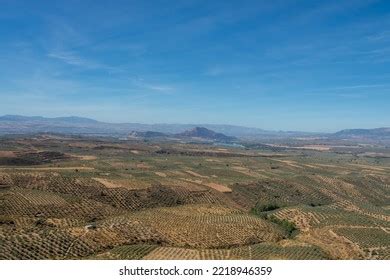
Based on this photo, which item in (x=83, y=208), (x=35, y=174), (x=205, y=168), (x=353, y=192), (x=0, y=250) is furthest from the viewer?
(x=205, y=168)

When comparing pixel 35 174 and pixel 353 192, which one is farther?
pixel 353 192

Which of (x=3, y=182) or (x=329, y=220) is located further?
(x=3, y=182)

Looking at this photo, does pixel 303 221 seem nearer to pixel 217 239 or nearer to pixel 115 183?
pixel 217 239

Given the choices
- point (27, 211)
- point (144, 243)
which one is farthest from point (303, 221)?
point (27, 211)

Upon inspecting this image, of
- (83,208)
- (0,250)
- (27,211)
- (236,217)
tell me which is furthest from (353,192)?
(0,250)

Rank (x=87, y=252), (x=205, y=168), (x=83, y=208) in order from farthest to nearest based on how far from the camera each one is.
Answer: (x=205, y=168)
(x=83, y=208)
(x=87, y=252)

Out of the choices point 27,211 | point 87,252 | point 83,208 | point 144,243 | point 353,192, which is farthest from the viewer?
A: point 353,192

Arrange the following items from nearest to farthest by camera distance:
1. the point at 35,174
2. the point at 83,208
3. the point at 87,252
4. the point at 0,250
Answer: the point at 0,250 < the point at 87,252 < the point at 83,208 < the point at 35,174

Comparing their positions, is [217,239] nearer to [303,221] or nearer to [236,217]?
[236,217]

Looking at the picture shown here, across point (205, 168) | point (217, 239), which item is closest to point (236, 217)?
point (217, 239)
